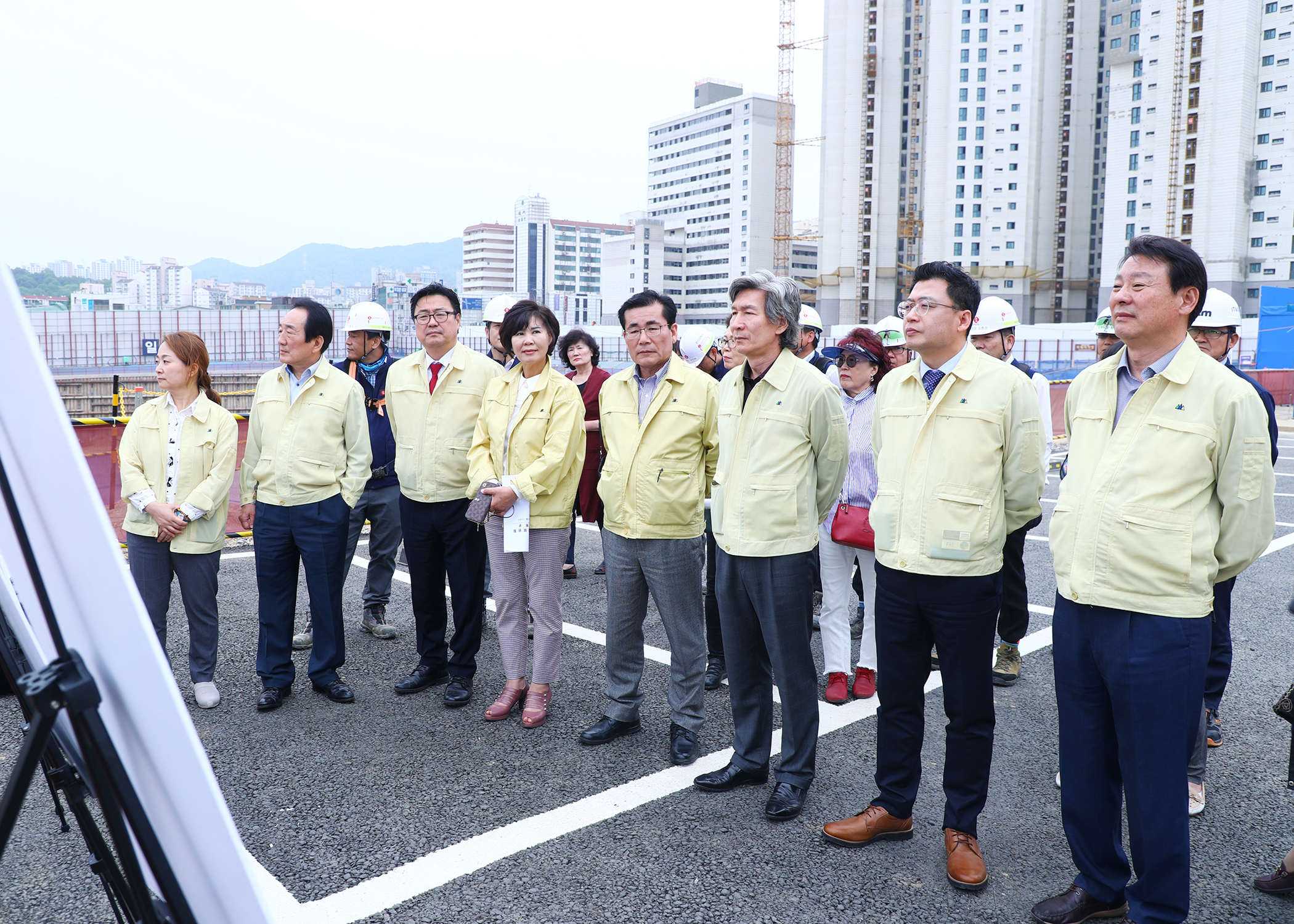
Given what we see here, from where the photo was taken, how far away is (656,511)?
13.7 ft

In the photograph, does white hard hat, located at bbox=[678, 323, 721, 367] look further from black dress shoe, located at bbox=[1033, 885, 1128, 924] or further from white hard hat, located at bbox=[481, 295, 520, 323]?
black dress shoe, located at bbox=[1033, 885, 1128, 924]

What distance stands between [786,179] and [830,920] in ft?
460

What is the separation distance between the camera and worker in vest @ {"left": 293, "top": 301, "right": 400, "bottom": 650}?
19.9ft

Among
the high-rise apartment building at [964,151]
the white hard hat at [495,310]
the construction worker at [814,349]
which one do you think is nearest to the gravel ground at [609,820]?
the construction worker at [814,349]

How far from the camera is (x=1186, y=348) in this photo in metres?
2.72

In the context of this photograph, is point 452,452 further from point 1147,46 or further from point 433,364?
point 1147,46

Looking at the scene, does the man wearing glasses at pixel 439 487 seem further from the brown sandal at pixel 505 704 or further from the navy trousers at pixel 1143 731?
the navy trousers at pixel 1143 731

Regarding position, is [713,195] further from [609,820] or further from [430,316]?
[609,820]

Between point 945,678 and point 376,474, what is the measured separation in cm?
413

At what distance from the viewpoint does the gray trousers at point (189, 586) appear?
15.2ft

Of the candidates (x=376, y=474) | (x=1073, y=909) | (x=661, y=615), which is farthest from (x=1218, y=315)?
(x=376, y=474)

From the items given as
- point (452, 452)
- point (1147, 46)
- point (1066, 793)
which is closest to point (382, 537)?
point (452, 452)

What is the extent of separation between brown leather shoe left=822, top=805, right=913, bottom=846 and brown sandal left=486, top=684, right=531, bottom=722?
184cm

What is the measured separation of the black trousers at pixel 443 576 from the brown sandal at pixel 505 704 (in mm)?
325
